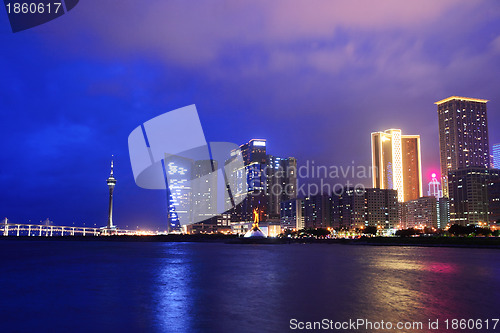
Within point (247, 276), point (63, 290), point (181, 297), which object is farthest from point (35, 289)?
point (247, 276)

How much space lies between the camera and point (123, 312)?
17.7 m

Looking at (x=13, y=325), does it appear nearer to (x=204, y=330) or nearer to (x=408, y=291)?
(x=204, y=330)

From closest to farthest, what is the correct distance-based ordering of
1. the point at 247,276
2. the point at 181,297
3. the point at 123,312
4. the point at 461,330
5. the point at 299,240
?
the point at 461,330 < the point at 123,312 < the point at 181,297 < the point at 247,276 < the point at 299,240

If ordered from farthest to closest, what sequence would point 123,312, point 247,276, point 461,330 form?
point 247,276, point 123,312, point 461,330

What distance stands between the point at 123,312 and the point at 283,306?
704 cm

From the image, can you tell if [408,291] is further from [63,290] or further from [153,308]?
[63,290]

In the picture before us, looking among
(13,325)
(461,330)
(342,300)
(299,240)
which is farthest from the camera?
(299,240)

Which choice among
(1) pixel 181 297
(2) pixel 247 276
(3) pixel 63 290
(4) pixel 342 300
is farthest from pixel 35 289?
(4) pixel 342 300

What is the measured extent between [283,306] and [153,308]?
592cm

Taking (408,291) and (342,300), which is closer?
(342,300)

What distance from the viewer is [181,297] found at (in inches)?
853

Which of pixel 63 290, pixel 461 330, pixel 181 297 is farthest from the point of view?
pixel 63 290

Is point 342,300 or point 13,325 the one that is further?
point 342,300

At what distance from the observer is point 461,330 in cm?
1386
